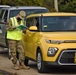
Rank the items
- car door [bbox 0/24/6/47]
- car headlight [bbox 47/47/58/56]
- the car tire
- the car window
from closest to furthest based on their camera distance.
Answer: car headlight [bbox 47/47/58/56], the car tire, the car window, car door [bbox 0/24/6/47]

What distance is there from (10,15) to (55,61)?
6.56 meters

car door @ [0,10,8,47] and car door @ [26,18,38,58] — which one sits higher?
car door @ [26,18,38,58]

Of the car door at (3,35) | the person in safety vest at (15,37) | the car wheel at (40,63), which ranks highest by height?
the person in safety vest at (15,37)

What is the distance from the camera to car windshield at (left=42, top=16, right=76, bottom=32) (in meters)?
12.9

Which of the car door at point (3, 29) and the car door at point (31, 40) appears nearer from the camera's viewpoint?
the car door at point (31, 40)

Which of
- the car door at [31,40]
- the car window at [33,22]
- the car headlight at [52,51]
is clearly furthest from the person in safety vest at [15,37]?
the car headlight at [52,51]

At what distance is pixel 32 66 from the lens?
1426 centimetres

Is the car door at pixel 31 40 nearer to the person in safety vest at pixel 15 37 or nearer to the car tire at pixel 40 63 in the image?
the person in safety vest at pixel 15 37

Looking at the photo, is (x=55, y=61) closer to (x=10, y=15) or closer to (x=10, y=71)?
(x=10, y=71)

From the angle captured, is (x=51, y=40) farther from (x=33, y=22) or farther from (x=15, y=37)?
(x=33, y=22)

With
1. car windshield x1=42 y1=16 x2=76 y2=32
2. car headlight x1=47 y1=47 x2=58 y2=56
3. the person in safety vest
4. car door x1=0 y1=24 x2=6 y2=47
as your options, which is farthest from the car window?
car door x1=0 y1=24 x2=6 y2=47

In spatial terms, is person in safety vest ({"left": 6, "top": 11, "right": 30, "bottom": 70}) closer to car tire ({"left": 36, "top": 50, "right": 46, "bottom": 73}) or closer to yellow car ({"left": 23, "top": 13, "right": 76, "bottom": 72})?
yellow car ({"left": 23, "top": 13, "right": 76, "bottom": 72})

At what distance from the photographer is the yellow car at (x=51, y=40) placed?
11.9 m

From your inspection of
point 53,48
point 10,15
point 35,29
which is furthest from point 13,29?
point 10,15
